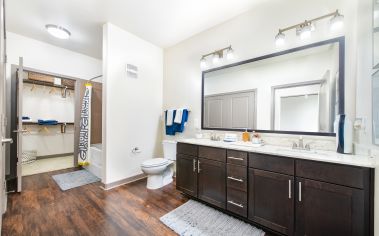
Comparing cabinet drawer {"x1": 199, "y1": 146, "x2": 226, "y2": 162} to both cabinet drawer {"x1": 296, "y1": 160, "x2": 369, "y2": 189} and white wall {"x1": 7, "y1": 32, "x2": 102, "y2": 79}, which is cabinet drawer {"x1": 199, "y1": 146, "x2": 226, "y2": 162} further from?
white wall {"x1": 7, "y1": 32, "x2": 102, "y2": 79}

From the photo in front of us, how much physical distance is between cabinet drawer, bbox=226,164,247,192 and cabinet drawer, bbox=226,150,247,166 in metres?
0.04

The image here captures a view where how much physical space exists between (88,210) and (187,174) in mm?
1279

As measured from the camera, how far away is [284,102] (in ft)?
6.46

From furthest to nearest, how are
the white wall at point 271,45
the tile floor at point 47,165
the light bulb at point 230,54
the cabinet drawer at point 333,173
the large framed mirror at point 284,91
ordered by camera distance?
the tile floor at point 47,165 → the light bulb at point 230,54 → the large framed mirror at point 284,91 → the white wall at point 271,45 → the cabinet drawer at point 333,173

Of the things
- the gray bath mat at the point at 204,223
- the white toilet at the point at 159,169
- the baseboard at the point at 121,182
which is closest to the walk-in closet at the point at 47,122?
the baseboard at the point at 121,182

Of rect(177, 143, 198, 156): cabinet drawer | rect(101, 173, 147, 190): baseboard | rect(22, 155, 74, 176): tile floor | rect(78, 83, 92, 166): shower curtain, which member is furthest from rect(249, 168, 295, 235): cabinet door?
rect(22, 155, 74, 176): tile floor

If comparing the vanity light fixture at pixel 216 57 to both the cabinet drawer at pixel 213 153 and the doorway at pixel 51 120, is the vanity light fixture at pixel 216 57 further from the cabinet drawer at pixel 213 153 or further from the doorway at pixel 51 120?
the doorway at pixel 51 120

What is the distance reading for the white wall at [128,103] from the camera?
2.60 meters

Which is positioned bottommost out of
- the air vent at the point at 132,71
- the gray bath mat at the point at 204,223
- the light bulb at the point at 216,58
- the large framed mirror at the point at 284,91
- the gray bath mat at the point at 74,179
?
the gray bath mat at the point at 204,223

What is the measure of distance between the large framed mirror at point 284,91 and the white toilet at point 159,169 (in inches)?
36.4

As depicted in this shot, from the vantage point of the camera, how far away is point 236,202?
177 cm

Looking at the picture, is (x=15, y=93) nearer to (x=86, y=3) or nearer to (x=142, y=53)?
(x=86, y=3)

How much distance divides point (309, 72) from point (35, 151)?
18.8ft

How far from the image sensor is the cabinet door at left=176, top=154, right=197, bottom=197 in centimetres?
217
